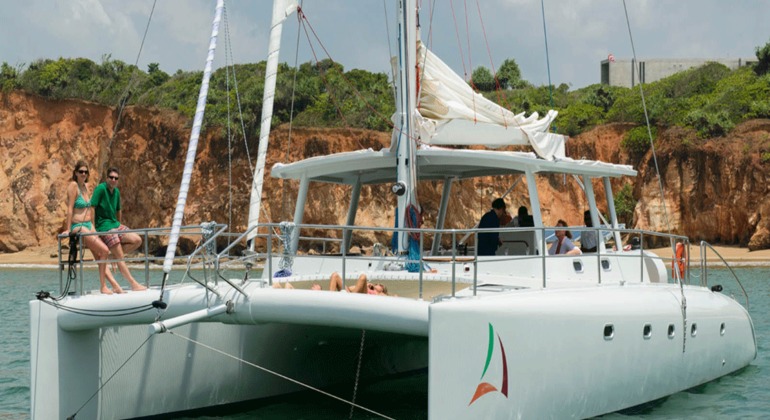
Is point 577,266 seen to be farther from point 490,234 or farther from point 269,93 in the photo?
point 269,93

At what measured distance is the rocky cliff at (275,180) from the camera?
42344mm

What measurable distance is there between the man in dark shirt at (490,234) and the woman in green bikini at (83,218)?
4.17 meters

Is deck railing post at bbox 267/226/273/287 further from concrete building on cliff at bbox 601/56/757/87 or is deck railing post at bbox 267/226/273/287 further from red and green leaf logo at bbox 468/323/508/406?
concrete building on cliff at bbox 601/56/757/87

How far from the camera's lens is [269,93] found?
11695 millimetres

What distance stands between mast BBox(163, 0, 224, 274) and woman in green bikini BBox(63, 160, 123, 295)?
94 cm

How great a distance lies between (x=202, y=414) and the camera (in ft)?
33.6

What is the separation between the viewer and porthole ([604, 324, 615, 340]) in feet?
30.4

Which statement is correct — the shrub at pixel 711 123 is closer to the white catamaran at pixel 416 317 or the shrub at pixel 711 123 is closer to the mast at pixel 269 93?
the white catamaran at pixel 416 317

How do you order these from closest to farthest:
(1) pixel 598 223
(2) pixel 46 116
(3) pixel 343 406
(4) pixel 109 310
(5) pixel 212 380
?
(4) pixel 109 310 < (5) pixel 212 380 < (3) pixel 343 406 < (1) pixel 598 223 < (2) pixel 46 116

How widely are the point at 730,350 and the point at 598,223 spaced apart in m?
2.46

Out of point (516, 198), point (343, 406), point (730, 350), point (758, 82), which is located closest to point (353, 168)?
point (343, 406)

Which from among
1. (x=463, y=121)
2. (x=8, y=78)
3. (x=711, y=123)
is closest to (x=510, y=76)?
(x=711, y=123)

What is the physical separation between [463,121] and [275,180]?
3449 cm

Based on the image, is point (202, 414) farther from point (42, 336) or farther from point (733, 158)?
point (733, 158)
